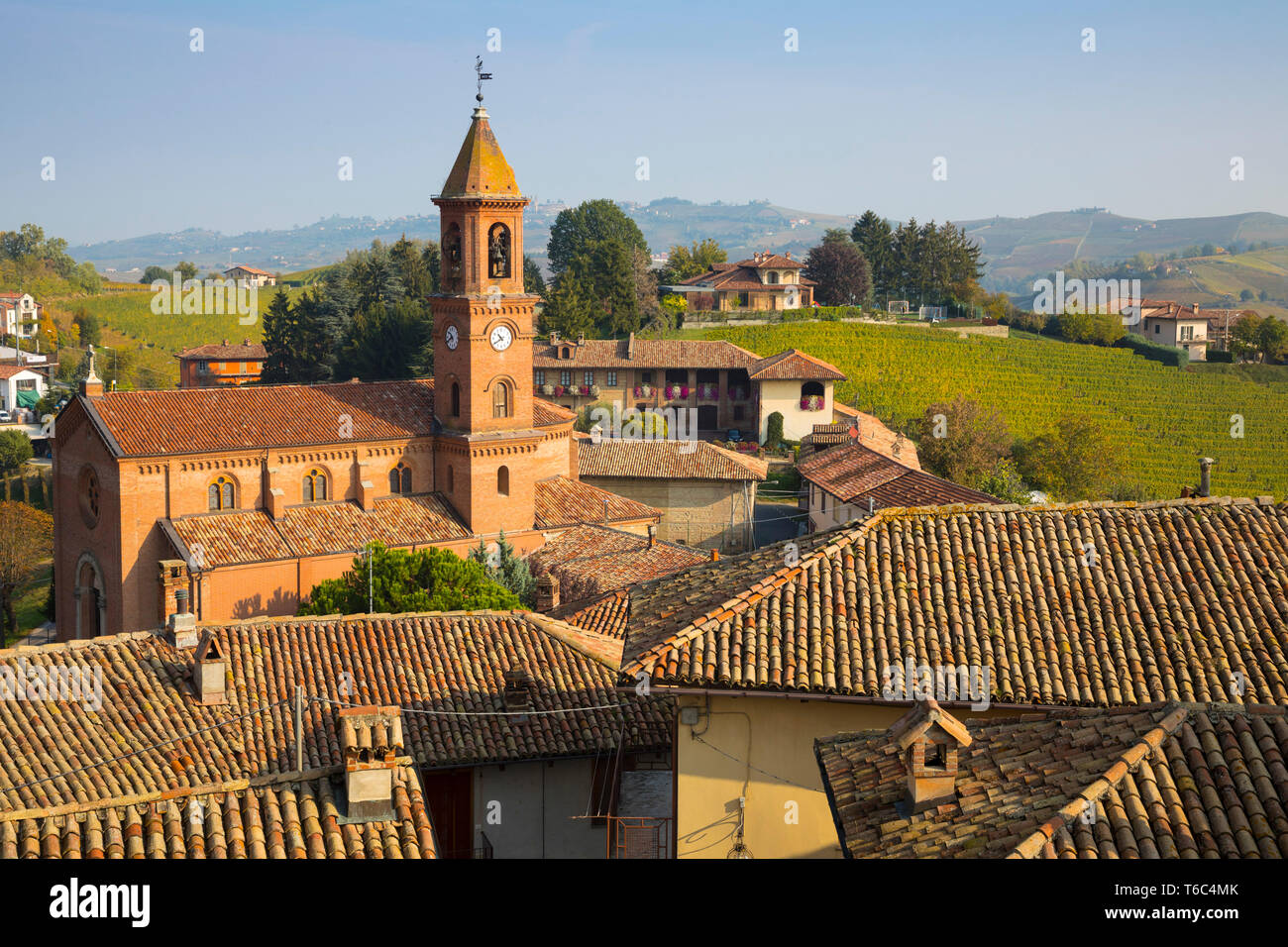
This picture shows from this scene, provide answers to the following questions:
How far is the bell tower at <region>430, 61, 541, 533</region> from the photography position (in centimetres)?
3609

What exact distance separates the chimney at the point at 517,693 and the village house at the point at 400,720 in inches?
1.1

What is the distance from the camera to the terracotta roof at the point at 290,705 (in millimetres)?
16828

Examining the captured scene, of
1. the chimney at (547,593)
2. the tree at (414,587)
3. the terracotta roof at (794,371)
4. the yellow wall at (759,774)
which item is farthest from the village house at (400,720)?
the terracotta roof at (794,371)

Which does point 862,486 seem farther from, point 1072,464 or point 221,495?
point 221,495

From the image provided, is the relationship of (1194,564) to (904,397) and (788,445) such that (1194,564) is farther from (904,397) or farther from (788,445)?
(904,397)

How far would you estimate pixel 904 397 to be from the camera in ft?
208

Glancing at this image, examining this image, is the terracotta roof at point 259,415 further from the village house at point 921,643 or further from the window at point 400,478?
the village house at point 921,643

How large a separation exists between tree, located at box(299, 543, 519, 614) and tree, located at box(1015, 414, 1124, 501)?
25.1 m

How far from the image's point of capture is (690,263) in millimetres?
103938

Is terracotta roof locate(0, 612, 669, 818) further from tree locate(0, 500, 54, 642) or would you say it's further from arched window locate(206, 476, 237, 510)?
tree locate(0, 500, 54, 642)

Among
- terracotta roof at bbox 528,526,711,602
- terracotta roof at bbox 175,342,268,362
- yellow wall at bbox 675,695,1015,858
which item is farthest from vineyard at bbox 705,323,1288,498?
yellow wall at bbox 675,695,1015,858
